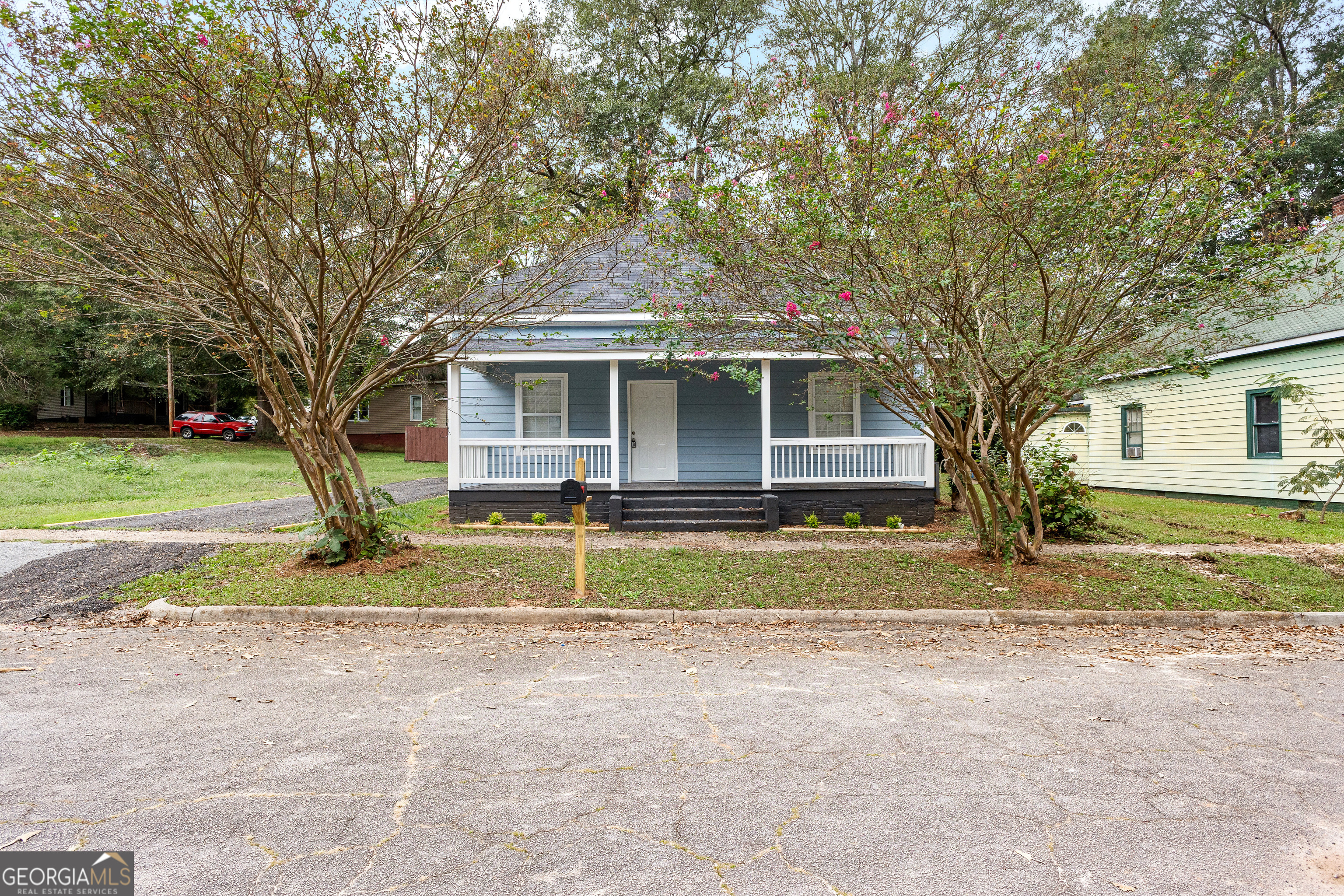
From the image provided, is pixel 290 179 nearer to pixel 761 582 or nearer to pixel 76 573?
pixel 76 573

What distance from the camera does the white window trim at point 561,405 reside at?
13.9m

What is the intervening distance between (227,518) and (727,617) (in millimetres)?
9620

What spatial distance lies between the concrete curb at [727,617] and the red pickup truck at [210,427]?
90.4 ft

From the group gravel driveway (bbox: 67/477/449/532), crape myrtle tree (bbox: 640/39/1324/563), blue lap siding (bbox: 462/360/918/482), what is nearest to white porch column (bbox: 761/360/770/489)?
blue lap siding (bbox: 462/360/918/482)

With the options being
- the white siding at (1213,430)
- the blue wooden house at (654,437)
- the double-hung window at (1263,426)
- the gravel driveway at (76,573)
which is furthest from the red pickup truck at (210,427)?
the double-hung window at (1263,426)

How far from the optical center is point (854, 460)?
40.7 feet

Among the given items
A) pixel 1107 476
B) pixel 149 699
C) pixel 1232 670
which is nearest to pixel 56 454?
pixel 149 699

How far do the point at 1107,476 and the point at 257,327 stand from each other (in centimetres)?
1894

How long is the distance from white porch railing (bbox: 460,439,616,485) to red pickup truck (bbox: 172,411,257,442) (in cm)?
2263

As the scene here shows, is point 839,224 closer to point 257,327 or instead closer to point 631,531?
point 257,327

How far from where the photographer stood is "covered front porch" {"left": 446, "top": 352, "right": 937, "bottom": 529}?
11836 millimetres

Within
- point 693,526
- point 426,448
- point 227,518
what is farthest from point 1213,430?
point 426,448

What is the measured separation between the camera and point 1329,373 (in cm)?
1231

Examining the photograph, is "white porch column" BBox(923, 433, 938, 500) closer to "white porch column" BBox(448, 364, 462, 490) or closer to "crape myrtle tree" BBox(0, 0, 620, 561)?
"crape myrtle tree" BBox(0, 0, 620, 561)
